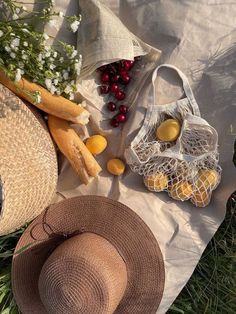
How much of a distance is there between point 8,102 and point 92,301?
727 mm

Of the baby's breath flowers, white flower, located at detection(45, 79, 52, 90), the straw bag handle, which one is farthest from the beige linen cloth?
white flower, located at detection(45, 79, 52, 90)

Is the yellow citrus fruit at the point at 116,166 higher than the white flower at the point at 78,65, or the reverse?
the white flower at the point at 78,65

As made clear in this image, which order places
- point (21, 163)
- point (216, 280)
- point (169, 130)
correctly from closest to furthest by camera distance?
point (21, 163), point (169, 130), point (216, 280)

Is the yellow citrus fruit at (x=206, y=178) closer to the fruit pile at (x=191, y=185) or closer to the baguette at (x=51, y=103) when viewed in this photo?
the fruit pile at (x=191, y=185)

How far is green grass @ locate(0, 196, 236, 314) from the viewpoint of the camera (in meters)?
1.95

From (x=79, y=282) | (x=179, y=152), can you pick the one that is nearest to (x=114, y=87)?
(x=179, y=152)

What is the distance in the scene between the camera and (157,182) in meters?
1.78

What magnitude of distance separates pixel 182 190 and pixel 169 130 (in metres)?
0.24

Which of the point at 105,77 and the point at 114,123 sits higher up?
the point at 105,77

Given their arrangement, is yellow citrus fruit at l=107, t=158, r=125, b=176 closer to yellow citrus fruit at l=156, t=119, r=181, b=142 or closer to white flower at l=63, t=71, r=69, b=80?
yellow citrus fruit at l=156, t=119, r=181, b=142

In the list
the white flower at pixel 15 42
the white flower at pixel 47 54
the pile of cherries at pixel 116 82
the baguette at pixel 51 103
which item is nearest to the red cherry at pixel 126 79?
the pile of cherries at pixel 116 82

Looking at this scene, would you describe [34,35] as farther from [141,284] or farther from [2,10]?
[141,284]

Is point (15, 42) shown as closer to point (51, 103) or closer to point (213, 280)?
point (51, 103)

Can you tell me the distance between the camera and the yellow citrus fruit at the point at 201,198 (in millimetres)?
1774
